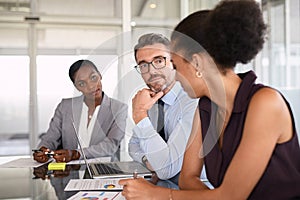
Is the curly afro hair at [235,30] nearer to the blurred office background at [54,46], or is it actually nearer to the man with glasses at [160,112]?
the man with glasses at [160,112]

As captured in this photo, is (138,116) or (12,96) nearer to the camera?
(138,116)

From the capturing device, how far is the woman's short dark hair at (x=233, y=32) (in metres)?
0.96

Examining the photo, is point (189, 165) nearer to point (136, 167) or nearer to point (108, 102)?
point (136, 167)

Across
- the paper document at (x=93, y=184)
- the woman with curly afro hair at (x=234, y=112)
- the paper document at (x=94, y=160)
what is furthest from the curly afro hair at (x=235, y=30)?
the paper document at (x=94, y=160)

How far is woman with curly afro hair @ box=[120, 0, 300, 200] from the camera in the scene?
0.92 meters

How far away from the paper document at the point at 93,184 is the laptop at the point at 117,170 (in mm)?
67

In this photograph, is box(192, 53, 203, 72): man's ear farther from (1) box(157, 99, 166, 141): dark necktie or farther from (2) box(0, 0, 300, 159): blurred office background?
(2) box(0, 0, 300, 159): blurred office background

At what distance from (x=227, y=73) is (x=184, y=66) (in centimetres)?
13

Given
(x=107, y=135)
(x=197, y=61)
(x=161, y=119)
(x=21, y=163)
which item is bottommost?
(x=21, y=163)

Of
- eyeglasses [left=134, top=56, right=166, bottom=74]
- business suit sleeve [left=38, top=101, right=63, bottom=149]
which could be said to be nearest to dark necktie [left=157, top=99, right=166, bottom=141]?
eyeglasses [left=134, top=56, right=166, bottom=74]

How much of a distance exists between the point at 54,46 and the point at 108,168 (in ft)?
9.64

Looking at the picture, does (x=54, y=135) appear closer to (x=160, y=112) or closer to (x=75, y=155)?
(x=75, y=155)

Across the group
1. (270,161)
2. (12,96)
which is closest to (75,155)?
(270,161)

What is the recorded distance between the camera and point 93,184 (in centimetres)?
136
